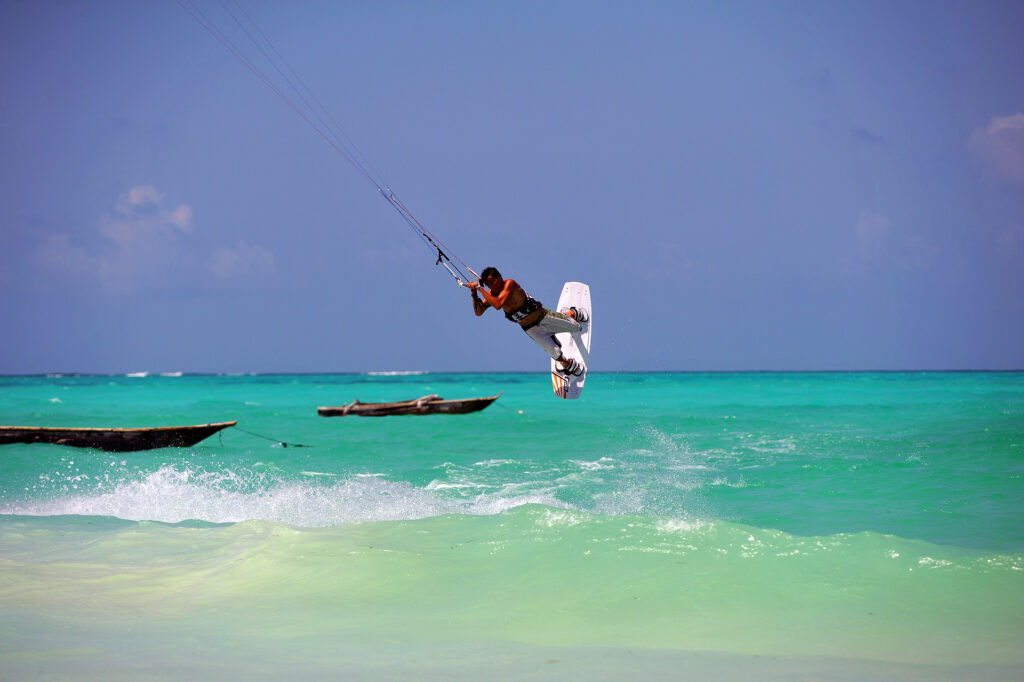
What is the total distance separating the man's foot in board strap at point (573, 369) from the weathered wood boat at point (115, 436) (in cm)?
1038

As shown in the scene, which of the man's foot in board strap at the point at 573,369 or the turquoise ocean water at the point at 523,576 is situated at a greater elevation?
the man's foot in board strap at the point at 573,369

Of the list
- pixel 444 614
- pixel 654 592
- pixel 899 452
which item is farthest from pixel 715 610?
pixel 899 452

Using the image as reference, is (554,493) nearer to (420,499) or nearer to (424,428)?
(420,499)

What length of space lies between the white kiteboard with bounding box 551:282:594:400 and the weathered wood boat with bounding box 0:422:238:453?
10.1 meters

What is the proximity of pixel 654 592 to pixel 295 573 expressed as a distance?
11.3 ft

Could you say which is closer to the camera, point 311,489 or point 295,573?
point 295,573

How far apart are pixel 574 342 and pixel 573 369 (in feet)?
2.12

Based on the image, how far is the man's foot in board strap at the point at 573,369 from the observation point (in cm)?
1377

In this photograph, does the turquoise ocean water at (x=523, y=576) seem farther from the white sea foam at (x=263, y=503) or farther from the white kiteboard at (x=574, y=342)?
the white kiteboard at (x=574, y=342)

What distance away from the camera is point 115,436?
784 inches

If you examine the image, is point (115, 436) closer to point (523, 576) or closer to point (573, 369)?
point (573, 369)

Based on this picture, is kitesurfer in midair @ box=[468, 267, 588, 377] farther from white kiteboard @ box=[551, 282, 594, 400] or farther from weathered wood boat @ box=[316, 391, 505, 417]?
weathered wood boat @ box=[316, 391, 505, 417]

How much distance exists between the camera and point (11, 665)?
4523 mm

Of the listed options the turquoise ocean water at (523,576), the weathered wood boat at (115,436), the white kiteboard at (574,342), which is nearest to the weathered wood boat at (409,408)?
the weathered wood boat at (115,436)
